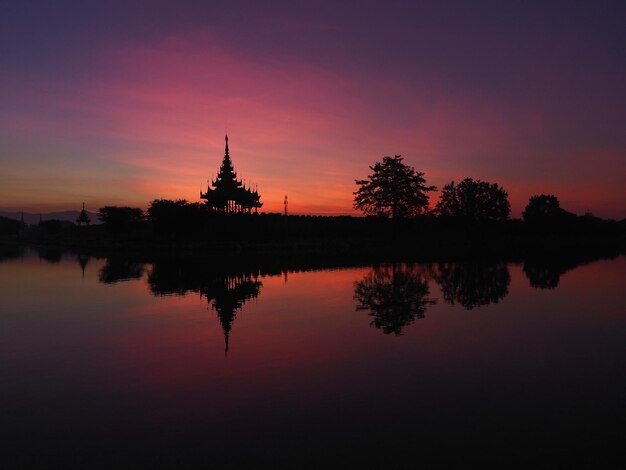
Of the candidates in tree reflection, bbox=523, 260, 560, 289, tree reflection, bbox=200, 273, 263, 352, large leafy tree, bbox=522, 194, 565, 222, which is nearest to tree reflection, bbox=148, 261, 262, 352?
tree reflection, bbox=200, 273, 263, 352

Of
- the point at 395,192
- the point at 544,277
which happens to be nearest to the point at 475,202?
the point at 395,192

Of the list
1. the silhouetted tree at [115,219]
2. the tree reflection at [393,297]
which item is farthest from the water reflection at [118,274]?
the silhouetted tree at [115,219]

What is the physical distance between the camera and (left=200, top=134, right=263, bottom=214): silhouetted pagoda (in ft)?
288

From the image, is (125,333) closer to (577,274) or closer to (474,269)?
(474,269)

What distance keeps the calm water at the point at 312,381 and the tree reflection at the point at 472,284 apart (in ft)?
1.03

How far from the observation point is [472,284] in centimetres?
2862

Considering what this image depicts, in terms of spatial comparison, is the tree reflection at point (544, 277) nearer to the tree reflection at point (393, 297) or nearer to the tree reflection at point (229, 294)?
the tree reflection at point (393, 297)

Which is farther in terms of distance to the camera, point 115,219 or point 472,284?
point 115,219

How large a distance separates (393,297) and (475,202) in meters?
82.7

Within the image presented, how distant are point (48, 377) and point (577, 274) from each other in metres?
36.2

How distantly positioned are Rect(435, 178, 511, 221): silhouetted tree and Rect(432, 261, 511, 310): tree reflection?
63.0 m

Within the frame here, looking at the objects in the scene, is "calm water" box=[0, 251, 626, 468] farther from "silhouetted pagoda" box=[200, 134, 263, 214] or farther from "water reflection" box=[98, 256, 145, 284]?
"silhouetted pagoda" box=[200, 134, 263, 214]

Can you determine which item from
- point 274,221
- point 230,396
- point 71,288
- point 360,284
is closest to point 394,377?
point 230,396

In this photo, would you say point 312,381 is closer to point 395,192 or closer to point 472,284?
point 472,284
